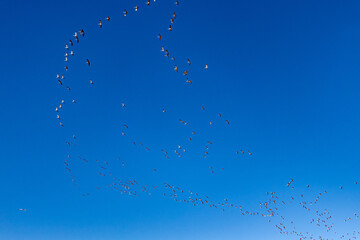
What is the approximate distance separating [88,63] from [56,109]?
13.9 ft

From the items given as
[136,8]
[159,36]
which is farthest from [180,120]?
[136,8]

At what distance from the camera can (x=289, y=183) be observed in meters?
24.7

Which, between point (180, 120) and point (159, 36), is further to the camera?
point (180, 120)

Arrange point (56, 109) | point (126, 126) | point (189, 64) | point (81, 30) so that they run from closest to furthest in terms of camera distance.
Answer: point (81, 30) → point (189, 64) → point (56, 109) → point (126, 126)

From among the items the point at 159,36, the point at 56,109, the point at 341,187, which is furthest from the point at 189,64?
the point at 341,187

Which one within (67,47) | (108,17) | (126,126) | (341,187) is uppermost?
(108,17)

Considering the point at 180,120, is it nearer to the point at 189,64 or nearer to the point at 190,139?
the point at 190,139

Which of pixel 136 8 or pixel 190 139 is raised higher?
pixel 136 8

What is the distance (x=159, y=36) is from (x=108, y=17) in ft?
10.7

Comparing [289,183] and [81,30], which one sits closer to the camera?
[81,30]

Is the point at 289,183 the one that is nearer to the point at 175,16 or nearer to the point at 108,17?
the point at 175,16

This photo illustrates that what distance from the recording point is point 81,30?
14.9 meters

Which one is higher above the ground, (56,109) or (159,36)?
(159,36)

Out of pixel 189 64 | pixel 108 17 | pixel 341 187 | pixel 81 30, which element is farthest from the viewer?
pixel 341 187
